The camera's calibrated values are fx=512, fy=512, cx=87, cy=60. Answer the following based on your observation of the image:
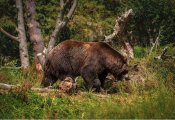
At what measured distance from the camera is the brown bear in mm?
13062

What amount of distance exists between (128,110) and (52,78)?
4886 millimetres

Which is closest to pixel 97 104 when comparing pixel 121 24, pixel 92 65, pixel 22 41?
pixel 92 65

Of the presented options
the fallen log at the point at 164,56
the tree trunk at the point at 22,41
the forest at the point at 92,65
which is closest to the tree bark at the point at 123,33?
the forest at the point at 92,65

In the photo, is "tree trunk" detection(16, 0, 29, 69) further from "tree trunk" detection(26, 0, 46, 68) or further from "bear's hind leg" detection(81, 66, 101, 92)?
"bear's hind leg" detection(81, 66, 101, 92)

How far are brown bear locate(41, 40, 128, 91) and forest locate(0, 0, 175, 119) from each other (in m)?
0.03

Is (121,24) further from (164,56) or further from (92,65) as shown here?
(92,65)

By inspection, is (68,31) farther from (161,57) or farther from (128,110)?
(128,110)

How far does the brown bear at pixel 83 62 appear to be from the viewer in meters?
13.1

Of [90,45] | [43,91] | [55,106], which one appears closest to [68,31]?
[90,45]

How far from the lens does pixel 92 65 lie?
42.6ft

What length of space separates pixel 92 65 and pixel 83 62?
0.96 feet

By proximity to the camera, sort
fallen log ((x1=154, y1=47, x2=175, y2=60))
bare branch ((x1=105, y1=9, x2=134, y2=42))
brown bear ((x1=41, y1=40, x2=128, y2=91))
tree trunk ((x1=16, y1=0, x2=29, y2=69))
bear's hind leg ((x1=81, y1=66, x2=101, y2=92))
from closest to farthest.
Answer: bear's hind leg ((x1=81, y1=66, x2=101, y2=92))
brown bear ((x1=41, y1=40, x2=128, y2=91))
fallen log ((x1=154, y1=47, x2=175, y2=60))
bare branch ((x1=105, y1=9, x2=134, y2=42))
tree trunk ((x1=16, y1=0, x2=29, y2=69))

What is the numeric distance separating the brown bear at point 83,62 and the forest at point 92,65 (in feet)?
0.08

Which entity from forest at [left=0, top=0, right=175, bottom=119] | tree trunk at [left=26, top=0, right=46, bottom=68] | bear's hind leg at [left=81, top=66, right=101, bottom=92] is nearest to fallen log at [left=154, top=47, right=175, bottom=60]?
forest at [left=0, top=0, right=175, bottom=119]
